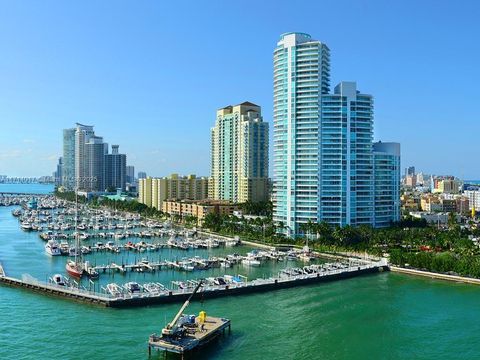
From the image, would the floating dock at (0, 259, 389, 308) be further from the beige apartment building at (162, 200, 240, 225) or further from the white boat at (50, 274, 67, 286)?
the beige apartment building at (162, 200, 240, 225)

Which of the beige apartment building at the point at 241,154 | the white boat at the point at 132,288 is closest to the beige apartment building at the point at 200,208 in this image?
the beige apartment building at the point at 241,154

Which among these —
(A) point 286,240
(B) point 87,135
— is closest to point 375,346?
(A) point 286,240

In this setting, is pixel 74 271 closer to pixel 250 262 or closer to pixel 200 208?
pixel 250 262

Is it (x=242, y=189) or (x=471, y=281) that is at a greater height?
(x=242, y=189)

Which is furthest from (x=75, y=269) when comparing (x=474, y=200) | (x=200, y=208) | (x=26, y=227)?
(x=474, y=200)

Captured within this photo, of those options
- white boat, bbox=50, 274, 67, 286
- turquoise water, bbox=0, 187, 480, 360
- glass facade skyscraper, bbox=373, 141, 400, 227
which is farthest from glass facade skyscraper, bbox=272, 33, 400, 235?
white boat, bbox=50, 274, 67, 286

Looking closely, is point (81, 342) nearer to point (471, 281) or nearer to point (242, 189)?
point (471, 281)
